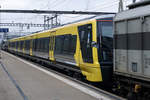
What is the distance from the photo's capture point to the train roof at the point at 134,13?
6.48 m

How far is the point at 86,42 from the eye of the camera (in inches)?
394

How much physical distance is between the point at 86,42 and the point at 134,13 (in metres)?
3.38

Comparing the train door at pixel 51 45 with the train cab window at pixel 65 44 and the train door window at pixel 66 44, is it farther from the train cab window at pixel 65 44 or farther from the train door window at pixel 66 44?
the train door window at pixel 66 44

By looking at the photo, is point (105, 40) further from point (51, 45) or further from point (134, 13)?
point (51, 45)

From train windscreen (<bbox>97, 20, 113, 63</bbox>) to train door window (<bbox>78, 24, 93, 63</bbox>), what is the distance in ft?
1.51

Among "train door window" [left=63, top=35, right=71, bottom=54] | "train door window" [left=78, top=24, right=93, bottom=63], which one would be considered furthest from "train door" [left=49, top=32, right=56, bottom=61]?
"train door window" [left=78, top=24, right=93, bottom=63]

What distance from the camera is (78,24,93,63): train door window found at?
969cm

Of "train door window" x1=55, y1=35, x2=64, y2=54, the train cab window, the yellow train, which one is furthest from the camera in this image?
"train door window" x1=55, y1=35, x2=64, y2=54

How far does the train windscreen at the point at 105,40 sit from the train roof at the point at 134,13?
1631 mm

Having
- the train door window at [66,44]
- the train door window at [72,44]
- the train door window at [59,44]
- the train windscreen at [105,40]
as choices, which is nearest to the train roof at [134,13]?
the train windscreen at [105,40]

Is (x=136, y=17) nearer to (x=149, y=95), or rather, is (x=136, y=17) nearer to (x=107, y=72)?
(x=149, y=95)

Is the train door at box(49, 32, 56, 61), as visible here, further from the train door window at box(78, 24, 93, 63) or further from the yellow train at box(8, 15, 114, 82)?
the train door window at box(78, 24, 93, 63)

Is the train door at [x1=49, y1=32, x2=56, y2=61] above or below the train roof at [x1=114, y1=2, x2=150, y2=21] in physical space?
below

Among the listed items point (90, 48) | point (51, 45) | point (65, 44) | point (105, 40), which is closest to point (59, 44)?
point (65, 44)
